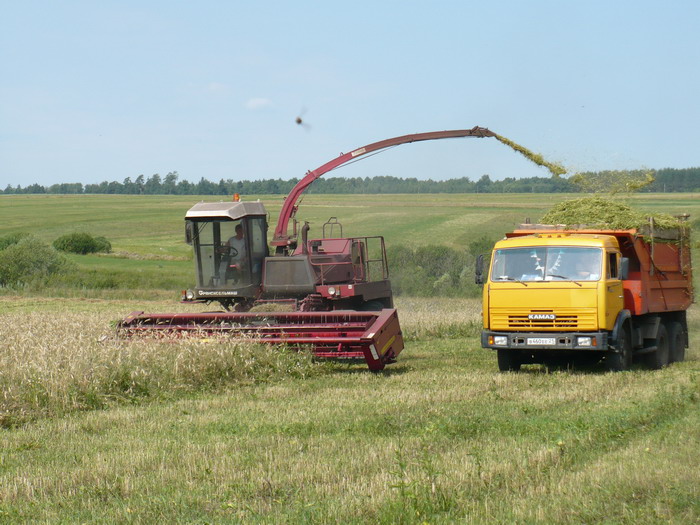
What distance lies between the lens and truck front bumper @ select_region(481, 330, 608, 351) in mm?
12438

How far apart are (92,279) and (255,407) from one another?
106 feet

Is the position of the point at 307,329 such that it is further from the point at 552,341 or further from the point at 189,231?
the point at 189,231

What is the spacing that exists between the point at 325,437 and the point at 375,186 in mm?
36935

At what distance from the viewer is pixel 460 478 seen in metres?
6.25

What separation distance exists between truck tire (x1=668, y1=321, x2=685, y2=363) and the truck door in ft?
8.88

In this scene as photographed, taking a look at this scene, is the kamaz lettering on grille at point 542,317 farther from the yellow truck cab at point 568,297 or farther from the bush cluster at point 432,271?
the bush cluster at point 432,271

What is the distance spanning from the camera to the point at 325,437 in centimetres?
798

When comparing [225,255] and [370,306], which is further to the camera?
[370,306]

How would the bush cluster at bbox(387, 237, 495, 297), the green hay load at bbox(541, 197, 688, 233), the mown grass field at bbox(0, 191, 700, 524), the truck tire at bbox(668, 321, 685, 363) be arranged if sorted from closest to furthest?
the mown grass field at bbox(0, 191, 700, 524), the green hay load at bbox(541, 197, 688, 233), the truck tire at bbox(668, 321, 685, 363), the bush cluster at bbox(387, 237, 495, 297)

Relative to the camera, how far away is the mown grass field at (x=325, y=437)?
5.76m

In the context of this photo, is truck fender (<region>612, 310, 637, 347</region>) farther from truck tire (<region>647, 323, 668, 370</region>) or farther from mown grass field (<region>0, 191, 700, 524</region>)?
truck tire (<region>647, 323, 668, 370</region>)

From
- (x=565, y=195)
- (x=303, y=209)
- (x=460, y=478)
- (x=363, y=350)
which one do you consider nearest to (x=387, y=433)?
(x=460, y=478)

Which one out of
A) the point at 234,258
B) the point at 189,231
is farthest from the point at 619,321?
the point at 189,231

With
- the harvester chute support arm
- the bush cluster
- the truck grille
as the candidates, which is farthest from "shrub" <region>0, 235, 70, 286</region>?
the truck grille
